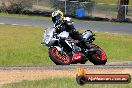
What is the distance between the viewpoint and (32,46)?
22.1 metres

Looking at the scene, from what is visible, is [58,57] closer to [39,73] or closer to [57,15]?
[57,15]

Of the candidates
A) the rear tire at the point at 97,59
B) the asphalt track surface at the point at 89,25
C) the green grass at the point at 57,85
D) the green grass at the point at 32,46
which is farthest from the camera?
the asphalt track surface at the point at 89,25

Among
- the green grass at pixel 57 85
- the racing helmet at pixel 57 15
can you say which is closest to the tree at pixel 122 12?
the racing helmet at pixel 57 15

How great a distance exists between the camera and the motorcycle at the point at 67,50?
1398 cm

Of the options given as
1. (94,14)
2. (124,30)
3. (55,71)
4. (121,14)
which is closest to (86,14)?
(94,14)

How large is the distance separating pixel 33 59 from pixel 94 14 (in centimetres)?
2159

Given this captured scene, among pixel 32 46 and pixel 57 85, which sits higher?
pixel 57 85

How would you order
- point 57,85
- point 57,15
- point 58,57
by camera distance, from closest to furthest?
point 57,85 → point 58,57 → point 57,15

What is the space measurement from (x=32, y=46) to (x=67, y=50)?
7939 mm

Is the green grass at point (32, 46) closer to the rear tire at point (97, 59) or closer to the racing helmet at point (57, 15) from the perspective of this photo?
the rear tire at point (97, 59)

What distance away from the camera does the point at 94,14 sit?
40.1 meters

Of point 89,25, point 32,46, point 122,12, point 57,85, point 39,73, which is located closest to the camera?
point 57,85

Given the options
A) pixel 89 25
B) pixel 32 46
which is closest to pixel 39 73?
pixel 32 46

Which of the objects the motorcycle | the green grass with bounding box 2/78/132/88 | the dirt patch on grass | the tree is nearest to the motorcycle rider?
the motorcycle
